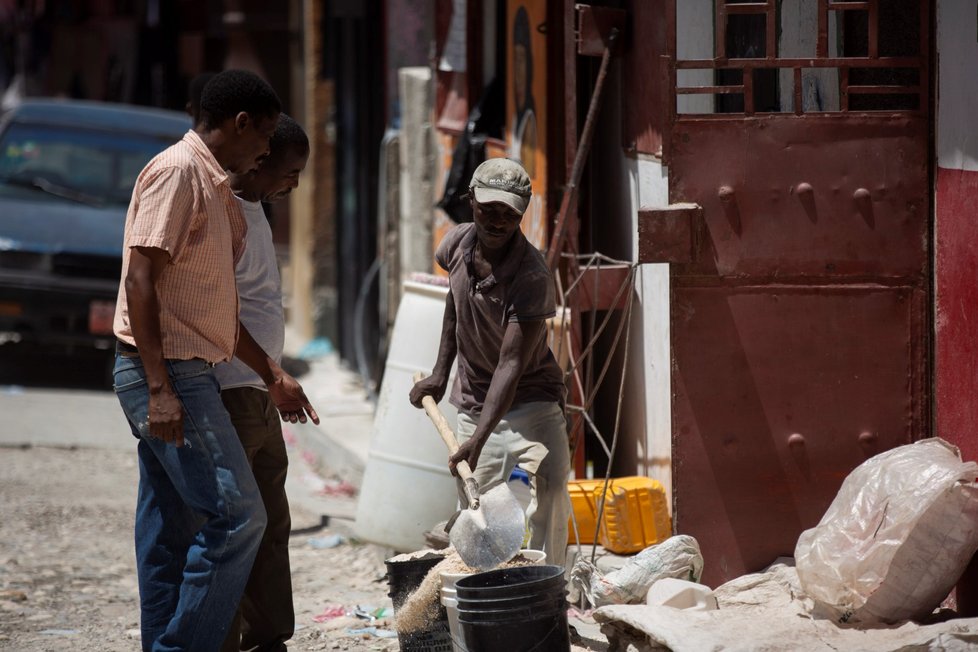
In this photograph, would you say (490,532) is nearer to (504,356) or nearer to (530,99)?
(504,356)

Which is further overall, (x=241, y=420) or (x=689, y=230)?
(x=689, y=230)

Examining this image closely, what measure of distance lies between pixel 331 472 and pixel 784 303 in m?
4.25

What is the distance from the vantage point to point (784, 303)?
5055mm

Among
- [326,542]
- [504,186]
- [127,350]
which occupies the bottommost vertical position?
[326,542]

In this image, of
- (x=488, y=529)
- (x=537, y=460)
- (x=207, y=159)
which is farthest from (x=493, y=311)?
(x=207, y=159)

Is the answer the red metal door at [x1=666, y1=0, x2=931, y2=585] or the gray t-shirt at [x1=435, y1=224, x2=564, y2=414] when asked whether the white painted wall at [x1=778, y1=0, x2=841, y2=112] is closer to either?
the red metal door at [x1=666, y1=0, x2=931, y2=585]

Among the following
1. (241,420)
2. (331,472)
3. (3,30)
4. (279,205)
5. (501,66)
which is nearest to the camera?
(241,420)

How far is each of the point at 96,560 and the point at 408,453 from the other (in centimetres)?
149

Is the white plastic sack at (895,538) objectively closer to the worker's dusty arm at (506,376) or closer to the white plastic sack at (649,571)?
the white plastic sack at (649,571)

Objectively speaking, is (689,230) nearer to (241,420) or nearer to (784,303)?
(784,303)

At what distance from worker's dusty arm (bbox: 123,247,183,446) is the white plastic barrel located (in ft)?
7.87

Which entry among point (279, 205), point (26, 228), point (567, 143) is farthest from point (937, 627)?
point (279, 205)

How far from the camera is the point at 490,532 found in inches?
175

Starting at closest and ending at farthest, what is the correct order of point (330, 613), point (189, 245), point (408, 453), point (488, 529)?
point (189, 245), point (488, 529), point (330, 613), point (408, 453)
